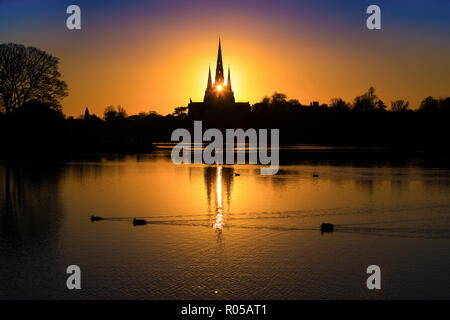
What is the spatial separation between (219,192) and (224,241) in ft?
44.4

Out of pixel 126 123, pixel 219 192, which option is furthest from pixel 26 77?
pixel 126 123

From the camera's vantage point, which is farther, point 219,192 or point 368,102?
point 368,102

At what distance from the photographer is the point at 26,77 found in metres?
65.4

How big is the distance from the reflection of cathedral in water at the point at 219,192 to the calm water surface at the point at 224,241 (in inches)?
4.2

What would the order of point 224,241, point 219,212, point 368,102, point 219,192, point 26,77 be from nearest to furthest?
1. point 224,241
2. point 219,212
3. point 219,192
4. point 26,77
5. point 368,102

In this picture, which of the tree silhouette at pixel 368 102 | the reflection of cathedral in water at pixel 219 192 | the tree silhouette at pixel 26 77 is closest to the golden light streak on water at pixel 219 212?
the reflection of cathedral in water at pixel 219 192

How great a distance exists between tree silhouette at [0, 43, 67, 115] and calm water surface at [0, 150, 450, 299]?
34.1 meters

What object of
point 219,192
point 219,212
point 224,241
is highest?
point 219,192

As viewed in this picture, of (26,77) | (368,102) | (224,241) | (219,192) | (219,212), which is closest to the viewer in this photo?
(224,241)

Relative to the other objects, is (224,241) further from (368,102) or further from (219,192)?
(368,102)

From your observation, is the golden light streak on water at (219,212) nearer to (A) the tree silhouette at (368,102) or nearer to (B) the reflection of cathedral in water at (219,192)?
(B) the reflection of cathedral in water at (219,192)

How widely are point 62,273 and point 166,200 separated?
543 inches

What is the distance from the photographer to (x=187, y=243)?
17781 mm
